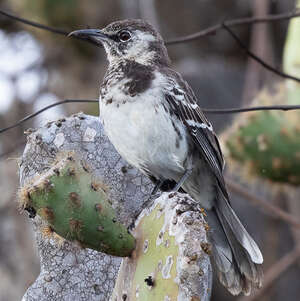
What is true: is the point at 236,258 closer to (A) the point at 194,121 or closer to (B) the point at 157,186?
(B) the point at 157,186

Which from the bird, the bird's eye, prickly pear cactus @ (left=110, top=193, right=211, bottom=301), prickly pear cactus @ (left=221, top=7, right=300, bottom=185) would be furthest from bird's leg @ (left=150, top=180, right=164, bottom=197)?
prickly pear cactus @ (left=221, top=7, right=300, bottom=185)

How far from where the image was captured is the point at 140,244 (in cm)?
253

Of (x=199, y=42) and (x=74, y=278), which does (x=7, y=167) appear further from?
(x=74, y=278)

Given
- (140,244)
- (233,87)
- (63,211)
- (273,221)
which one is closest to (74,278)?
(140,244)

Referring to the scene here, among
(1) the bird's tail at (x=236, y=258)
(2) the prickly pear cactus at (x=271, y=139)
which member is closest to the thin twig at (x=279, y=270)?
(2) the prickly pear cactus at (x=271, y=139)

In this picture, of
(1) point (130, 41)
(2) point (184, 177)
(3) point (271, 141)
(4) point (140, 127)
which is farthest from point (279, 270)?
(4) point (140, 127)

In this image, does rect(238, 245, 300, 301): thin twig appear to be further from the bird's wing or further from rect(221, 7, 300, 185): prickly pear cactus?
the bird's wing

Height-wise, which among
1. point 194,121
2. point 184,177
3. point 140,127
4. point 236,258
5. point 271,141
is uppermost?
point 140,127

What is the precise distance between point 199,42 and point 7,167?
103 inches

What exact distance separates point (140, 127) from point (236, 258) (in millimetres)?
707

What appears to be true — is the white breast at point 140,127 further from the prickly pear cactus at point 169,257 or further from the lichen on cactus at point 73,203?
the lichen on cactus at point 73,203

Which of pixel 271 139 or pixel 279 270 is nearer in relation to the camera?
pixel 271 139

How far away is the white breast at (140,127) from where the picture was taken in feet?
10.5

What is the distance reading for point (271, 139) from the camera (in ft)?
15.0
